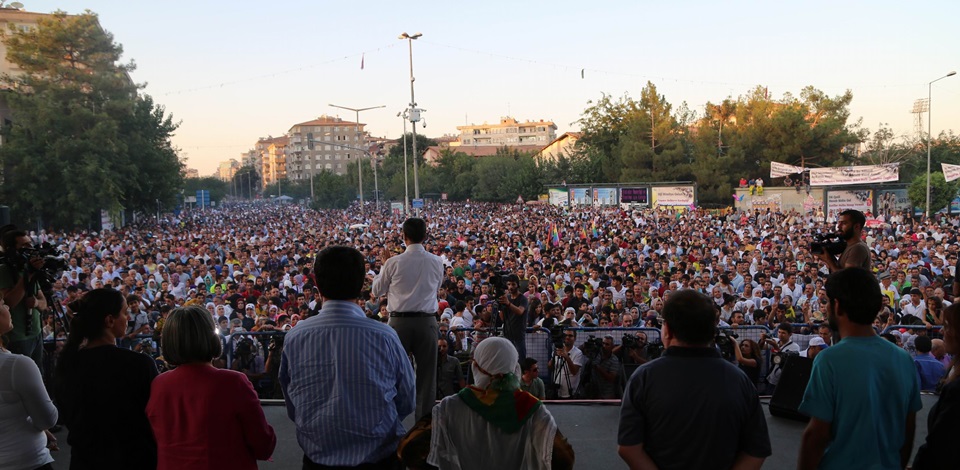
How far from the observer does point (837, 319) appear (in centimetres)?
249

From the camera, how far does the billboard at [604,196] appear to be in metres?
35.5

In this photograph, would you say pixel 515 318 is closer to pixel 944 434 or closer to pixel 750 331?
pixel 750 331

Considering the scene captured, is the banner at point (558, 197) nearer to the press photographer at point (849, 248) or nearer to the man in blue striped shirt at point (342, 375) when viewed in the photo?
the press photographer at point (849, 248)

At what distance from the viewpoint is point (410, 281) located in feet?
13.9

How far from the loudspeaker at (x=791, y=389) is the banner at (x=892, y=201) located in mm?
29419

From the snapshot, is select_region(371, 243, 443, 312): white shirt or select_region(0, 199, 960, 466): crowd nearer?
select_region(371, 243, 443, 312): white shirt

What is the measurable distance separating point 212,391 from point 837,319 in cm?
225

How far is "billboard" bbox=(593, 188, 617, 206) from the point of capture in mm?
35531

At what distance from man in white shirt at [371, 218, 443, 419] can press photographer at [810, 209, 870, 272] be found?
2.44 metres

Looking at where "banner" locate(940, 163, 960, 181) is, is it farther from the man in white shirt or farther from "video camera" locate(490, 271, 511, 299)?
the man in white shirt

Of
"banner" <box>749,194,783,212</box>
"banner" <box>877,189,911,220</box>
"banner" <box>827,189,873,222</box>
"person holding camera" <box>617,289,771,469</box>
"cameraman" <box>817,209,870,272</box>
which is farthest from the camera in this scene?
"banner" <box>749,194,783,212</box>

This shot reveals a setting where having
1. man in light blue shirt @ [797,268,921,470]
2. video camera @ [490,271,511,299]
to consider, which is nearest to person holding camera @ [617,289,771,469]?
man in light blue shirt @ [797,268,921,470]

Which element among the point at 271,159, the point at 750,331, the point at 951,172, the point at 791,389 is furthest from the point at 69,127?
the point at 271,159

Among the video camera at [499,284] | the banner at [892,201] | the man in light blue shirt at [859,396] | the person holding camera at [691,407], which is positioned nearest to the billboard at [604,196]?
the banner at [892,201]
